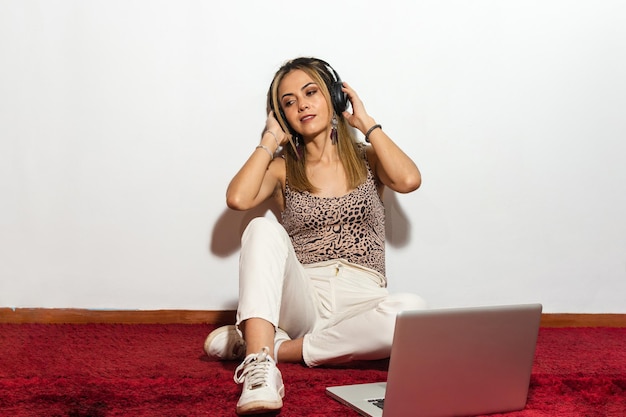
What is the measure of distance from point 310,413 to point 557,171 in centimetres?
127

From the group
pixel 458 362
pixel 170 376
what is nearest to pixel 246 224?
pixel 170 376

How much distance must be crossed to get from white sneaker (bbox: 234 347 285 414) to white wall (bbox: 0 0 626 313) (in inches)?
30.0

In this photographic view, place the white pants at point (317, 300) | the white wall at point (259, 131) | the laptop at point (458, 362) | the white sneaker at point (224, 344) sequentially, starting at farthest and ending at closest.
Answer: the white wall at point (259, 131) → the white sneaker at point (224, 344) → the white pants at point (317, 300) → the laptop at point (458, 362)

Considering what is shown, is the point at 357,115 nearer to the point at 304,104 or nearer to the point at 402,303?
the point at 304,104

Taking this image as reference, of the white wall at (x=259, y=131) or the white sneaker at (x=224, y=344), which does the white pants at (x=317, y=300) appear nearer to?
the white sneaker at (x=224, y=344)

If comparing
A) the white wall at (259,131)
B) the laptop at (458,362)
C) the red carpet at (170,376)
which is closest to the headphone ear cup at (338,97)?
the white wall at (259,131)

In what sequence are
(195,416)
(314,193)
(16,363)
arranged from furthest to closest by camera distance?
(314,193), (16,363), (195,416)

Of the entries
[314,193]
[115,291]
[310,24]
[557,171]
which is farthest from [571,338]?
[115,291]

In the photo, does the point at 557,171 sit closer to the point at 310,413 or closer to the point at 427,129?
the point at 427,129

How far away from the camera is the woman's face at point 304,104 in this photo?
186 cm

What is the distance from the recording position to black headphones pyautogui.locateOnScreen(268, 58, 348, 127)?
1.87 m

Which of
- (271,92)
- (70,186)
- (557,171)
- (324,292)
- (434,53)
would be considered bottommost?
(324,292)

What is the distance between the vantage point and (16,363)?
1.60m

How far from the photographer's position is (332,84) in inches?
75.0
